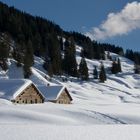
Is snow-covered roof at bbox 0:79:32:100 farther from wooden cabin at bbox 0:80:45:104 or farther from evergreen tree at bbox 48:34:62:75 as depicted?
evergreen tree at bbox 48:34:62:75

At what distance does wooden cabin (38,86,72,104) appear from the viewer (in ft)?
246

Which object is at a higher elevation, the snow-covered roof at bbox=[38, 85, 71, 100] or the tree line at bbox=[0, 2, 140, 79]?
the tree line at bbox=[0, 2, 140, 79]

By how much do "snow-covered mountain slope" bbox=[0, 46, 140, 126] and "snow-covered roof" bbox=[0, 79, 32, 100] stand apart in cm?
416

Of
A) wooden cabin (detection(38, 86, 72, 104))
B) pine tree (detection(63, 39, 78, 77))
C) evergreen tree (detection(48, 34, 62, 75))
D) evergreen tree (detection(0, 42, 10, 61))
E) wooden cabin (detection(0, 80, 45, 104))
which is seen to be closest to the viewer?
wooden cabin (detection(0, 80, 45, 104))

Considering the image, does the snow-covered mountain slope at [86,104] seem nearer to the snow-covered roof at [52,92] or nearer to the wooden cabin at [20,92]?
the snow-covered roof at [52,92]

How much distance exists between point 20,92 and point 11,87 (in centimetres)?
176

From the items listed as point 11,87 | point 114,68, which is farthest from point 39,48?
point 11,87

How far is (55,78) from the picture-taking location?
401 feet

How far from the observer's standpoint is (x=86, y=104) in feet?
248

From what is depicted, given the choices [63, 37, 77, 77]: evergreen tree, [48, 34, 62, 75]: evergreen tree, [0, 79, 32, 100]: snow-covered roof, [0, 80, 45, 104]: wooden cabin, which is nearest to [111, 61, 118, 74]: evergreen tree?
[63, 37, 77, 77]: evergreen tree

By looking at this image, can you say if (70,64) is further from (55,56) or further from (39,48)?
(39,48)

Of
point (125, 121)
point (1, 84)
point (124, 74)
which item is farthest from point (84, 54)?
point (125, 121)

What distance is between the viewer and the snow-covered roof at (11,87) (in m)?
62.0

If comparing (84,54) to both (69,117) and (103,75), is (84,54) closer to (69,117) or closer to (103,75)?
(103,75)
